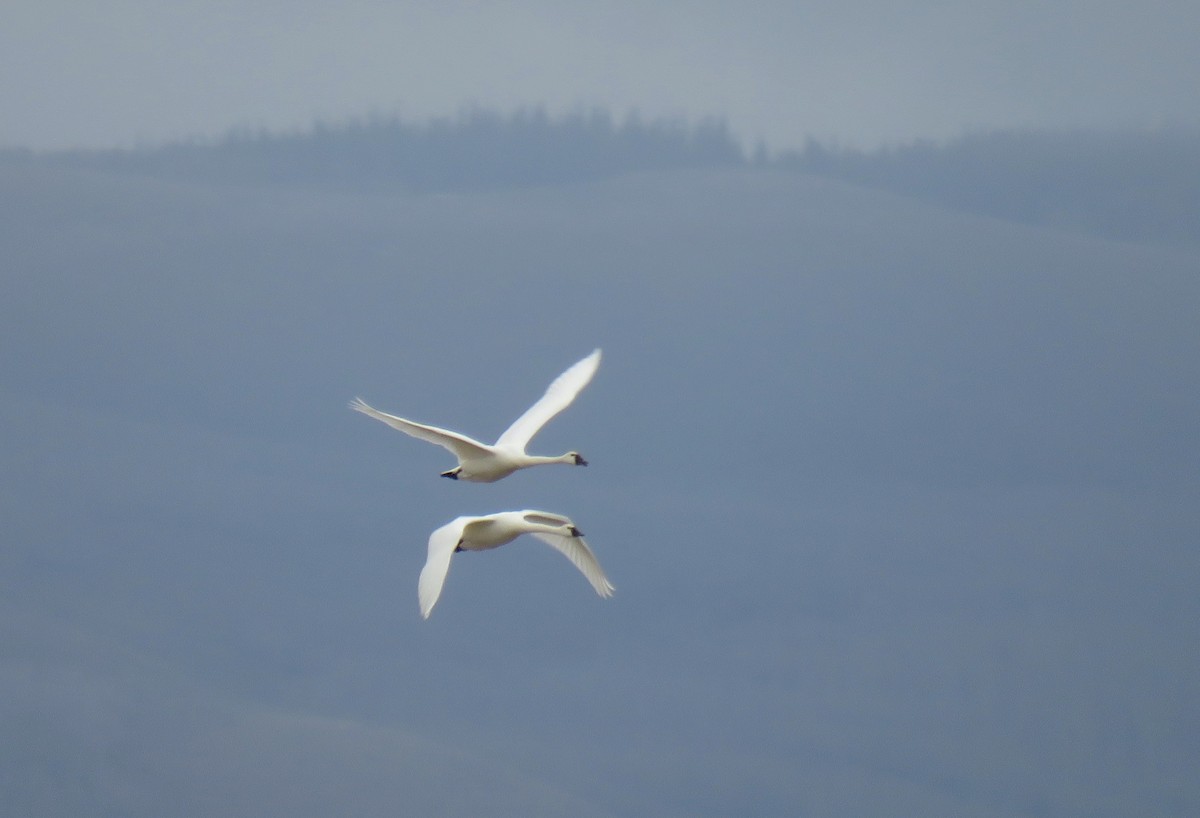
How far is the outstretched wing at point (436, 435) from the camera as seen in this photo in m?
8.55

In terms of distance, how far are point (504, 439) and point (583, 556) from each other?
1141 mm

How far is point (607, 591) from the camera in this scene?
35.3 feet

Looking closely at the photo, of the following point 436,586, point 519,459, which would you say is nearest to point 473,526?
point 519,459

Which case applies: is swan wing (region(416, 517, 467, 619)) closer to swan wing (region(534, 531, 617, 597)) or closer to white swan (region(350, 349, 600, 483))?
white swan (region(350, 349, 600, 483))

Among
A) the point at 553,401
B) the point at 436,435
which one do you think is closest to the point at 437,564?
the point at 436,435

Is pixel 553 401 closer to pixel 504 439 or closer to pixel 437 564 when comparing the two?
pixel 504 439

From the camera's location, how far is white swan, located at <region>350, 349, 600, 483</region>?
9.02 meters

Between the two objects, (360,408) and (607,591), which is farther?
(607,591)

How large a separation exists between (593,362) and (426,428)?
2007 mm

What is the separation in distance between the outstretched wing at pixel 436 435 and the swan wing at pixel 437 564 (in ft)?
1.31

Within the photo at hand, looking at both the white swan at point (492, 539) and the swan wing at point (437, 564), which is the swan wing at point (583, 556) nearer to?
the white swan at point (492, 539)

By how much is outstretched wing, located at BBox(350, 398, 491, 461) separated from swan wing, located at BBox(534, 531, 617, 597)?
3.88 ft

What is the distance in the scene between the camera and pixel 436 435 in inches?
359

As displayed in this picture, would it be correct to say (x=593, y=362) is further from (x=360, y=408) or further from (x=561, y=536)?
(x=360, y=408)
